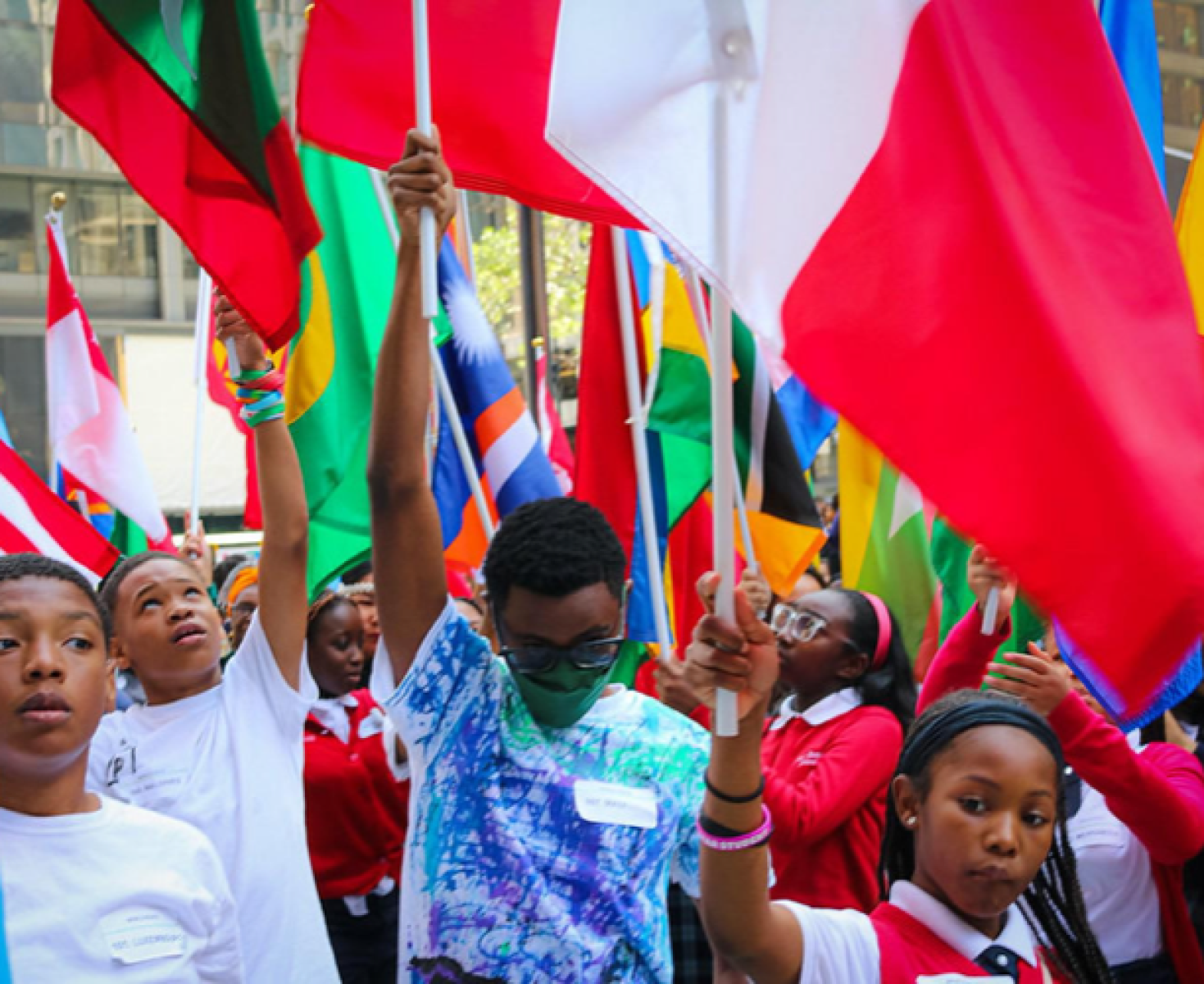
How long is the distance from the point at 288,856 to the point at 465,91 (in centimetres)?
164

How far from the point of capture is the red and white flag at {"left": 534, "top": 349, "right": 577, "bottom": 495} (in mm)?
9430

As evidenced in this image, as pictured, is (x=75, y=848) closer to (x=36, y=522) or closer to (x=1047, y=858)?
(x=1047, y=858)

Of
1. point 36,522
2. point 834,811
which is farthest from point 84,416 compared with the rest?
point 834,811

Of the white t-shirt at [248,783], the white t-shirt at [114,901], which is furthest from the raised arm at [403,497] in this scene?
the white t-shirt at [248,783]

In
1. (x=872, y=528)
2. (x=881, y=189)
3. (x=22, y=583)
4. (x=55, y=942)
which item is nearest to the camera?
(x=881, y=189)

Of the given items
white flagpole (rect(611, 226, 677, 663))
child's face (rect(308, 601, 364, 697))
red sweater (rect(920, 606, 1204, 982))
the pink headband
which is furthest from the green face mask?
child's face (rect(308, 601, 364, 697))

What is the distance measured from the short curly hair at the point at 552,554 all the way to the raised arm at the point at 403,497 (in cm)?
15

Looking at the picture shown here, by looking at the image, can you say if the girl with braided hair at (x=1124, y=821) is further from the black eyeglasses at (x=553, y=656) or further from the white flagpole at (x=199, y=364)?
the white flagpole at (x=199, y=364)

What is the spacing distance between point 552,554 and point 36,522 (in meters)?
3.15

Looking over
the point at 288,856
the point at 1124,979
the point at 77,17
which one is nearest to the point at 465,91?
the point at 77,17

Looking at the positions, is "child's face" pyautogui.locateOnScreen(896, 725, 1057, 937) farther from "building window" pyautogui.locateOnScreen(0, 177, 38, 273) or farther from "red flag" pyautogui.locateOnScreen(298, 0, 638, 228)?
"building window" pyautogui.locateOnScreen(0, 177, 38, 273)

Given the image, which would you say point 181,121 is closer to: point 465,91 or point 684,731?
point 465,91

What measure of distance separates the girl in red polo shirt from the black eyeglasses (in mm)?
2050

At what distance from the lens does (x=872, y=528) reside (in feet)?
20.9
